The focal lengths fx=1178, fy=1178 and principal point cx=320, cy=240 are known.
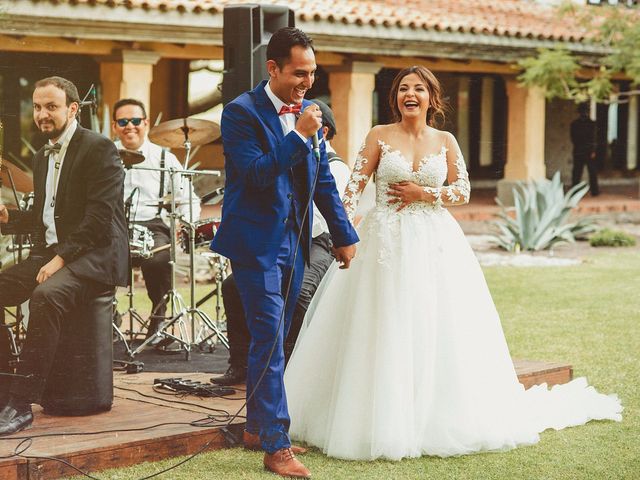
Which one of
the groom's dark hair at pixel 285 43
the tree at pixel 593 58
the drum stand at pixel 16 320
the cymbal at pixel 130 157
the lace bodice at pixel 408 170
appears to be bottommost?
the drum stand at pixel 16 320

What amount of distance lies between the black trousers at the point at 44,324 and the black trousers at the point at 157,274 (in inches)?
113

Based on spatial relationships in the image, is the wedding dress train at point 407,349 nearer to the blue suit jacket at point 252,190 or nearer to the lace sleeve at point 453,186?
the lace sleeve at point 453,186

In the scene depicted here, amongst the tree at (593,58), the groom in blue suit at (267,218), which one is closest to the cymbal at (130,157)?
the groom in blue suit at (267,218)

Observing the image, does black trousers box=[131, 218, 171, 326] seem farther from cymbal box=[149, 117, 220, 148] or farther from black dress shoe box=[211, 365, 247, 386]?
black dress shoe box=[211, 365, 247, 386]

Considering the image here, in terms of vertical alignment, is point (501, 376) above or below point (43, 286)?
below

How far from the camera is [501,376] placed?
6090 millimetres

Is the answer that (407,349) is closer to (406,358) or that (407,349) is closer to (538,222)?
(406,358)

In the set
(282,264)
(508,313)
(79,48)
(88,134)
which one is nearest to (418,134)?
(282,264)

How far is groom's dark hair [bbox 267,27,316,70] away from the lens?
5191mm

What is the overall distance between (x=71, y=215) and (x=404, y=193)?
5.79ft

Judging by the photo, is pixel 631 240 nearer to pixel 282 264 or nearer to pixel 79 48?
pixel 79 48

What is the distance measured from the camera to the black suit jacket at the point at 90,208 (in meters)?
6.17

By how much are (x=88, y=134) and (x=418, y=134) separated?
1.76 m

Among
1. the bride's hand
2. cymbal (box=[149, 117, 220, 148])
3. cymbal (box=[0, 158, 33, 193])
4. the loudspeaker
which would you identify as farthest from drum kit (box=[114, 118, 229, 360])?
the bride's hand
